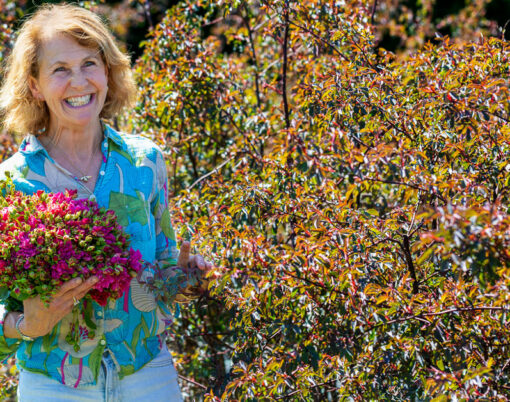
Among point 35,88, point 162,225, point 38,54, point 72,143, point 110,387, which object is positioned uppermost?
point 38,54

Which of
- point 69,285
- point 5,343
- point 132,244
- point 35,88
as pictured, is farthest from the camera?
point 35,88

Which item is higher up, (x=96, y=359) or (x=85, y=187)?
(x=85, y=187)

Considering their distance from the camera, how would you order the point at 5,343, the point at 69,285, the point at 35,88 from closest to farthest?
the point at 69,285 → the point at 5,343 → the point at 35,88

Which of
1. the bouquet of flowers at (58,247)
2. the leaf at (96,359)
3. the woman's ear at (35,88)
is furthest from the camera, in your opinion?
the woman's ear at (35,88)

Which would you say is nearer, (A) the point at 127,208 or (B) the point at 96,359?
(B) the point at 96,359

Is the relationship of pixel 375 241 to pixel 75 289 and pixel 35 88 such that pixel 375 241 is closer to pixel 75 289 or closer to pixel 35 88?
pixel 75 289

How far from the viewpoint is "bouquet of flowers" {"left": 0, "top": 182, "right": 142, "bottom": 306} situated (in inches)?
70.9

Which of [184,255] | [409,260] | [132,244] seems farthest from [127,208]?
[409,260]

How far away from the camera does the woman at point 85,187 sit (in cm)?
202

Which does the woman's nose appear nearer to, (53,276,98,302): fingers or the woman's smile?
the woman's smile

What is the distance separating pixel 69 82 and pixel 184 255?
68 centimetres

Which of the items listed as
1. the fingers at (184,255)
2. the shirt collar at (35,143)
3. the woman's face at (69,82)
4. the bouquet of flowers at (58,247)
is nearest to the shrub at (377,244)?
the fingers at (184,255)

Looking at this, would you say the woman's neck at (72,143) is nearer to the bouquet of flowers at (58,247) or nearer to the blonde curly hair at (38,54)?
the blonde curly hair at (38,54)

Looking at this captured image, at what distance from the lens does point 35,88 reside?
90.2 inches
